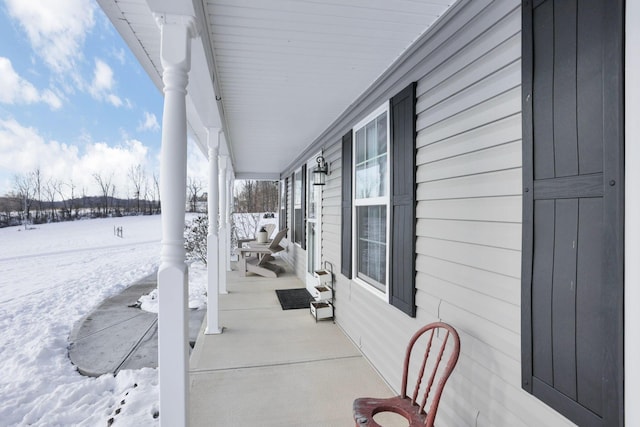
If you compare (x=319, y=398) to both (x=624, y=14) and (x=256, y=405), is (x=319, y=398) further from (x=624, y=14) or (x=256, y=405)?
(x=624, y=14)

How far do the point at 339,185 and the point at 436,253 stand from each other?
2.25m

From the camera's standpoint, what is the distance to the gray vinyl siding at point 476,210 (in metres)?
1.47

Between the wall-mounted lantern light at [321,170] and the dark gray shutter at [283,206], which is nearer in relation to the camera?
the wall-mounted lantern light at [321,170]

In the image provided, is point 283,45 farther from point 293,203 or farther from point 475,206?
point 293,203

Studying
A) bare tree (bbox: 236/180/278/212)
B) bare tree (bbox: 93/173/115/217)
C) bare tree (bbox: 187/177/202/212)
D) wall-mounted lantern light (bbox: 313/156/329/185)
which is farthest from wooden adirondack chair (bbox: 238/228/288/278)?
bare tree (bbox: 93/173/115/217)

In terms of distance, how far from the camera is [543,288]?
4.20 ft

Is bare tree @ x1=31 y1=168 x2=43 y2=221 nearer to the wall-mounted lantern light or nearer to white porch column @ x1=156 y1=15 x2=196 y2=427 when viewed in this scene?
the wall-mounted lantern light

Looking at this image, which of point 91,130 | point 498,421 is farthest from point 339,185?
point 91,130

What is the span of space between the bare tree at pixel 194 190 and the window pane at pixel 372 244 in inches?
380

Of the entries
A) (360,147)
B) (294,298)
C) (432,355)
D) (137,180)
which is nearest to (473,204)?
(432,355)

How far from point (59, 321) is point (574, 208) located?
5844 millimetres

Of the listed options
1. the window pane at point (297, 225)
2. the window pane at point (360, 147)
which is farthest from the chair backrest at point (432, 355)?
the window pane at point (297, 225)

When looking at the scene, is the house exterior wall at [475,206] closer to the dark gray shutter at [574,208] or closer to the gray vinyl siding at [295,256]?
the dark gray shutter at [574,208]
